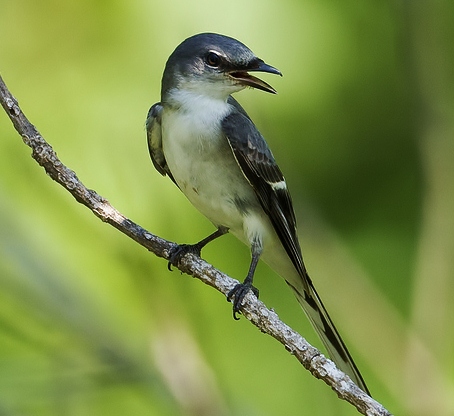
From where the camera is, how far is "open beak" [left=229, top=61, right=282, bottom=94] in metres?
2.86

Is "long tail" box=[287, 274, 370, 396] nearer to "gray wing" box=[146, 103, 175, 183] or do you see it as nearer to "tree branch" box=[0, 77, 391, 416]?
"tree branch" box=[0, 77, 391, 416]

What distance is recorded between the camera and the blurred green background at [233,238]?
2.84m

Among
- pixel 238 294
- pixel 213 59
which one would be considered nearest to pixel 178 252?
pixel 238 294

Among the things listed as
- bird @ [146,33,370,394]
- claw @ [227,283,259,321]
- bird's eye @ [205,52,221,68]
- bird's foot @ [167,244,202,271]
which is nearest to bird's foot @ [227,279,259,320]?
claw @ [227,283,259,321]

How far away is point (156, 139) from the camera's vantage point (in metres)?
3.19

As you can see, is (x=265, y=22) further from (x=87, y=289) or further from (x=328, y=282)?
(x=87, y=289)

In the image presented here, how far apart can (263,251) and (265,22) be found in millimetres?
963

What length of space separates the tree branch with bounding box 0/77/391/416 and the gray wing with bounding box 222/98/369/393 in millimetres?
396

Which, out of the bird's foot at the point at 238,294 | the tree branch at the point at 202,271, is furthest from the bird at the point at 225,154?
the tree branch at the point at 202,271

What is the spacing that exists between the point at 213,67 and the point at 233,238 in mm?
797

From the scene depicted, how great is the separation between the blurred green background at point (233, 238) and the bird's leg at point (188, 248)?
11 centimetres

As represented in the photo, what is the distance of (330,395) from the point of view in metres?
2.74

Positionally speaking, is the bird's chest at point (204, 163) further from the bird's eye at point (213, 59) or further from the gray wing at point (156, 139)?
the bird's eye at point (213, 59)

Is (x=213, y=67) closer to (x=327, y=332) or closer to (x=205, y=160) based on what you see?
(x=205, y=160)
